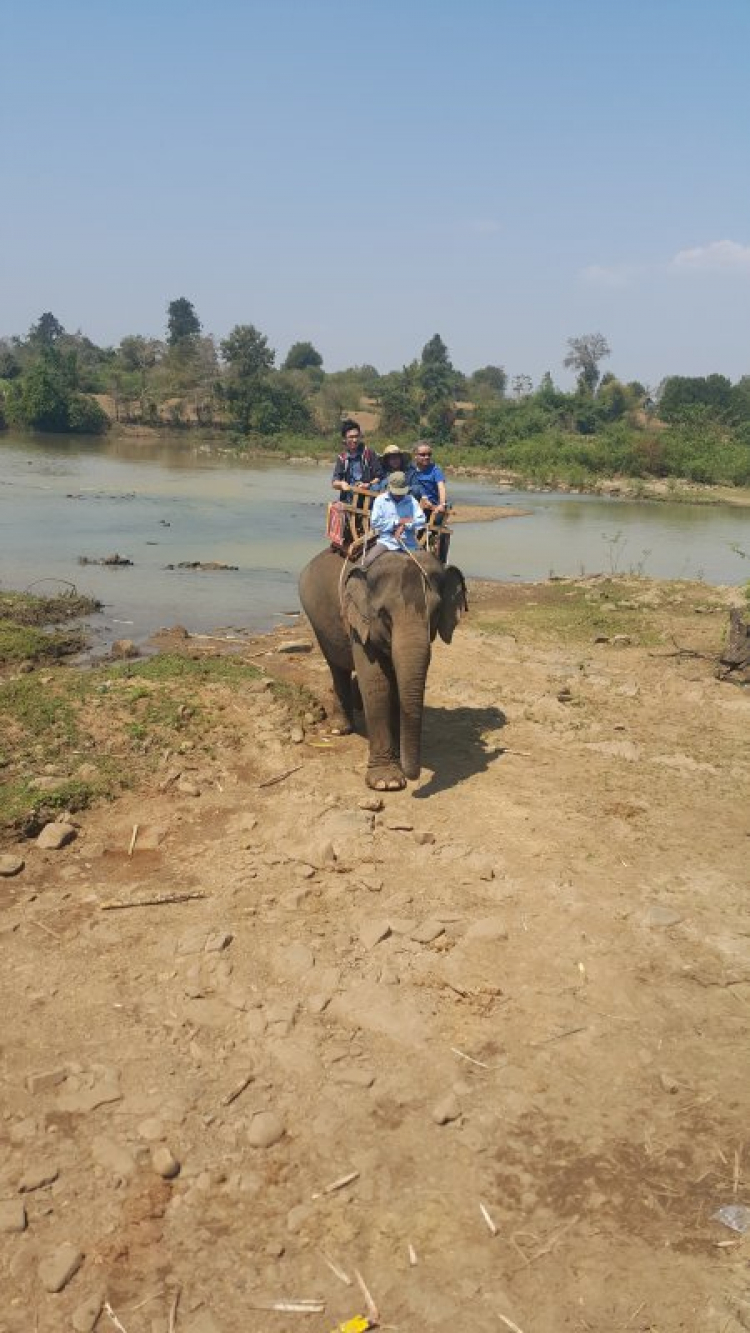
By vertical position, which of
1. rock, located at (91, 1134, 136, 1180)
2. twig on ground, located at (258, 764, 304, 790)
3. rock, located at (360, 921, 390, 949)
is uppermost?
twig on ground, located at (258, 764, 304, 790)

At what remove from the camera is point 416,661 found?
6805 millimetres

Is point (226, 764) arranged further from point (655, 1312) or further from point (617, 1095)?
point (655, 1312)

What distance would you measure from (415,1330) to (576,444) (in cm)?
5889

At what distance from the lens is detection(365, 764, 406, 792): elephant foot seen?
7.28 m

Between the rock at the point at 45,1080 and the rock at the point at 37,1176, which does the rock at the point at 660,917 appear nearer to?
the rock at the point at 45,1080

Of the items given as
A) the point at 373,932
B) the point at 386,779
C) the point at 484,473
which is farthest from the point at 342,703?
the point at 484,473

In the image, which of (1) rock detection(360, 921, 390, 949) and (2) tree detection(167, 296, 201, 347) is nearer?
(1) rock detection(360, 921, 390, 949)

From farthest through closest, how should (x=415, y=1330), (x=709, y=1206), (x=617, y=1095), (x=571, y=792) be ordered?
(x=571, y=792), (x=617, y=1095), (x=709, y=1206), (x=415, y=1330)

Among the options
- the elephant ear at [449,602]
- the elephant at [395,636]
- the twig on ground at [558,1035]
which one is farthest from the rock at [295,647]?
the twig on ground at [558,1035]

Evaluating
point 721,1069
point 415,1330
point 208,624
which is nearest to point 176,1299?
point 415,1330

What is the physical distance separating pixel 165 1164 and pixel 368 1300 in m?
0.96

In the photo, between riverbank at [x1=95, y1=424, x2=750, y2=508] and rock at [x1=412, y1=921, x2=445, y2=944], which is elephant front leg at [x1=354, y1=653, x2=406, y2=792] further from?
riverbank at [x1=95, y1=424, x2=750, y2=508]

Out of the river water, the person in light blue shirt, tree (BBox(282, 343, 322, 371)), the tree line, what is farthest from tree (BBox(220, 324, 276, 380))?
the person in light blue shirt

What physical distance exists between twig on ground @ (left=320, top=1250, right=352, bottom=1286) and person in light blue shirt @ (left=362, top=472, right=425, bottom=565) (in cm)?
489
